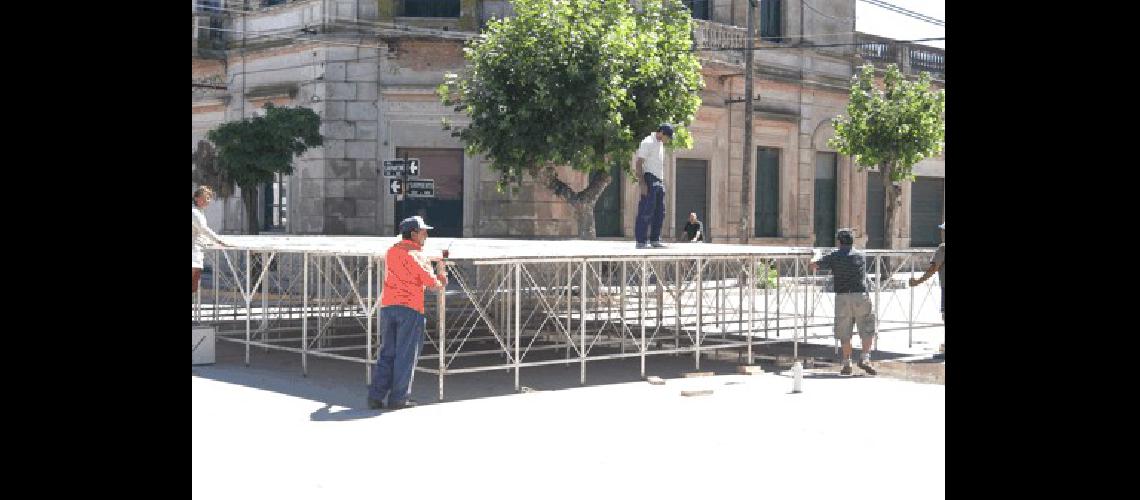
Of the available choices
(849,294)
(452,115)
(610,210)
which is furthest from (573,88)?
(849,294)

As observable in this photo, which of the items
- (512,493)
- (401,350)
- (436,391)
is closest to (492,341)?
(436,391)

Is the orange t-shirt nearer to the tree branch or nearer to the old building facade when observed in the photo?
the tree branch

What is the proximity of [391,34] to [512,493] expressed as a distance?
21542mm

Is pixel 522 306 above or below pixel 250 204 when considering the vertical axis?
below

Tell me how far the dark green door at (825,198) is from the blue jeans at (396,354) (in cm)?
2747

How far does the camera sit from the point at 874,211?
1583 inches

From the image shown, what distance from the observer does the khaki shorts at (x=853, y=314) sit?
14805 millimetres

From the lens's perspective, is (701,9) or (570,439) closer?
(570,439)

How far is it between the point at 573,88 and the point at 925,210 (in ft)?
76.0

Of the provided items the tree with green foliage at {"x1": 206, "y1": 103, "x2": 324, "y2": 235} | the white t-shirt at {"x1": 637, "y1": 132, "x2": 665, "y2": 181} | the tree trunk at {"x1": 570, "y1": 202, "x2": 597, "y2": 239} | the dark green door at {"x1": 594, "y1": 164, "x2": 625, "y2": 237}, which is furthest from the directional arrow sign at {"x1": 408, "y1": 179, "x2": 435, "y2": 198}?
the dark green door at {"x1": 594, "y1": 164, "x2": 625, "y2": 237}

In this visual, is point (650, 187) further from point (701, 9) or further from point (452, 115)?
point (701, 9)

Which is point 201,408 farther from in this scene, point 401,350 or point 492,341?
point 492,341
